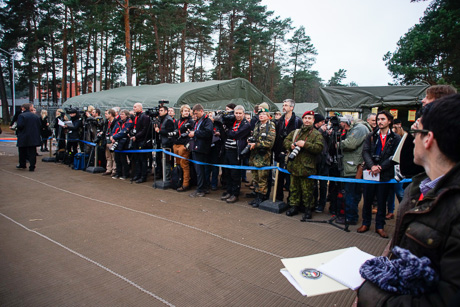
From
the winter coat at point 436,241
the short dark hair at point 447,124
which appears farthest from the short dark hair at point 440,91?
the winter coat at point 436,241

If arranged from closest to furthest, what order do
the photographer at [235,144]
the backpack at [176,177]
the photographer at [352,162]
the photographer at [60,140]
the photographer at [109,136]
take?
the photographer at [352,162]
the photographer at [235,144]
the backpack at [176,177]
the photographer at [109,136]
the photographer at [60,140]

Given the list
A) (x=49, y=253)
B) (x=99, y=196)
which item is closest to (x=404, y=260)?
(x=49, y=253)

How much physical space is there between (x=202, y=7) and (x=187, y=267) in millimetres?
27182

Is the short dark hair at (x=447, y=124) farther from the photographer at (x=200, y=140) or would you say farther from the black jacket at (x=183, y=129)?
the black jacket at (x=183, y=129)

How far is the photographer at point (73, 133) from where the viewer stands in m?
9.55

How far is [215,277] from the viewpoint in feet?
10.5

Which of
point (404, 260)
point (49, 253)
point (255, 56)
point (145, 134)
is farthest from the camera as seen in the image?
point (255, 56)

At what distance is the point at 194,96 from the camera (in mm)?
14422

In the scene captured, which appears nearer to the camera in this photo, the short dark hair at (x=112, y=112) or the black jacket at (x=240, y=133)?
the black jacket at (x=240, y=133)

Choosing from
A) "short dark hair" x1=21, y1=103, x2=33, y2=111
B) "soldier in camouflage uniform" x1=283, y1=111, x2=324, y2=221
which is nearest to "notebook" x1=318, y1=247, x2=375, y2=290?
"soldier in camouflage uniform" x1=283, y1=111, x2=324, y2=221

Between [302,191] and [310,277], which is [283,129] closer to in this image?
[302,191]

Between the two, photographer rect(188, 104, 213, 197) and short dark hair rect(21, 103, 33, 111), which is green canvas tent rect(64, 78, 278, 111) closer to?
short dark hair rect(21, 103, 33, 111)

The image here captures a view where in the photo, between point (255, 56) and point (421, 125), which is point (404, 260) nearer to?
point (421, 125)

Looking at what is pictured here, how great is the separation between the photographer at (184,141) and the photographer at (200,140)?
33cm
